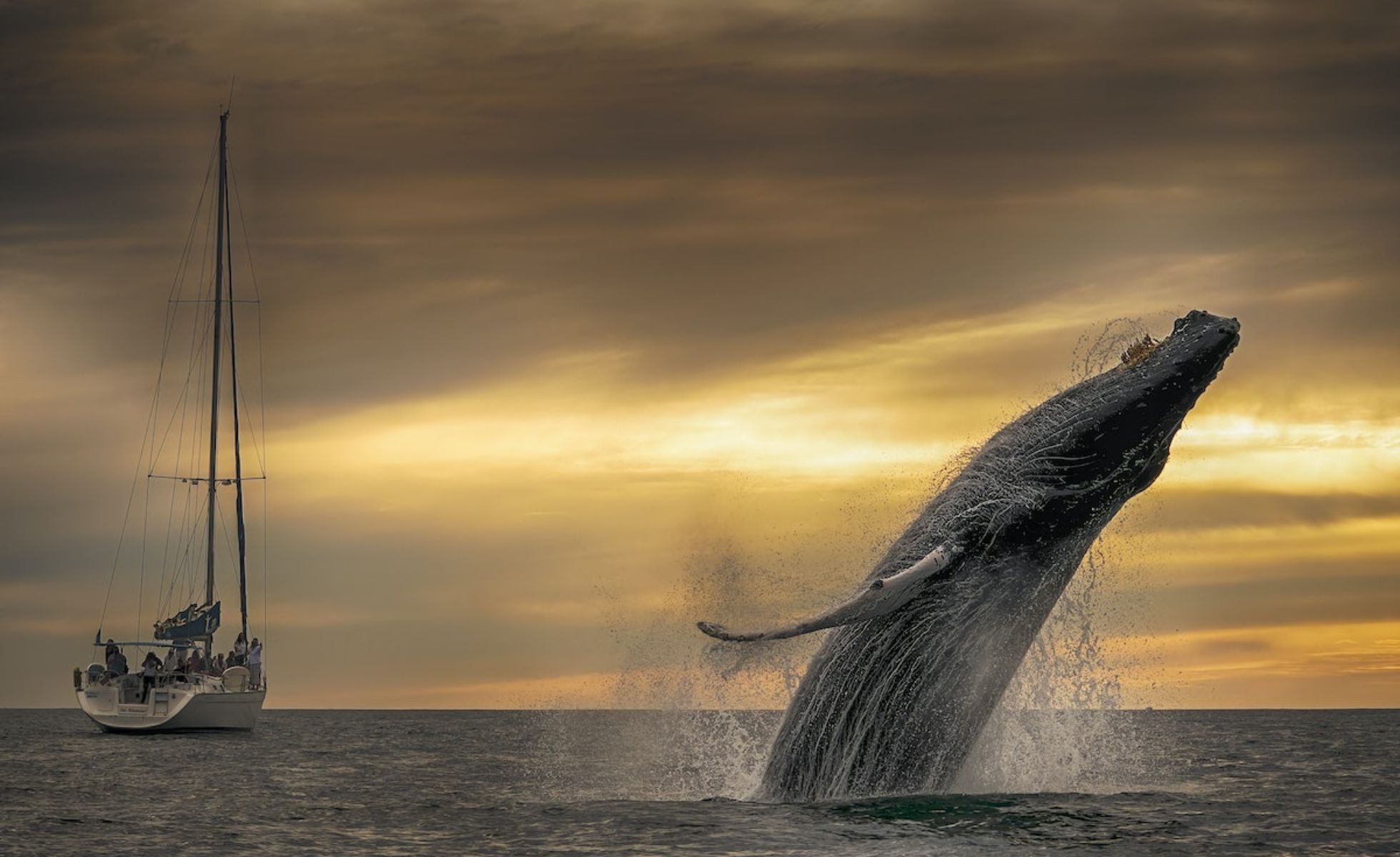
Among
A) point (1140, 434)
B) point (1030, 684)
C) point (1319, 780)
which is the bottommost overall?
point (1319, 780)

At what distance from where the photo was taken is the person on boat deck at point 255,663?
50906mm

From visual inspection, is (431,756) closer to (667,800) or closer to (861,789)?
(667,800)

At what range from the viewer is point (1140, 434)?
42.3 feet

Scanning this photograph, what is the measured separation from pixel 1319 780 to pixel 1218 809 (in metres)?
10.1

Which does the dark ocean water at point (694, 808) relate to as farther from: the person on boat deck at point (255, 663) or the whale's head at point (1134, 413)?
the person on boat deck at point (255, 663)

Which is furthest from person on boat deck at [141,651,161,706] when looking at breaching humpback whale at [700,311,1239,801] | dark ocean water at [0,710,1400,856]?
breaching humpback whale at [700,311,1239,801]

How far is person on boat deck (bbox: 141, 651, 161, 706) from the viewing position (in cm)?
4981

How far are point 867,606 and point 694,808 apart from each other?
5.23 metres

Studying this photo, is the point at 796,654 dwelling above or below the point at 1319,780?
above

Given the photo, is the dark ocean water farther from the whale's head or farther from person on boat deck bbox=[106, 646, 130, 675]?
Result: person on boat deck bbox=[106, 646, 130, 675]

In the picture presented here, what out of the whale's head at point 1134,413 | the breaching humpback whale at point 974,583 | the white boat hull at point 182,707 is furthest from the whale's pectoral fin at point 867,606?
the white boat hull at point 182,707

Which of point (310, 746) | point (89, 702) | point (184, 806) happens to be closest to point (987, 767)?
point (184, 806)

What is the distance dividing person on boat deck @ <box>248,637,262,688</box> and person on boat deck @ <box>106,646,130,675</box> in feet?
13.8

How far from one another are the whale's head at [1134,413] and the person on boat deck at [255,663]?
4242cm
